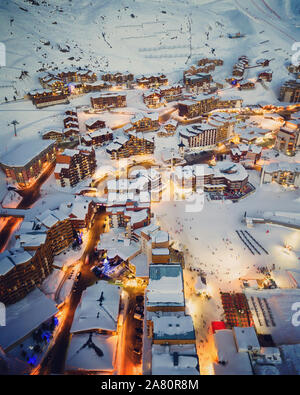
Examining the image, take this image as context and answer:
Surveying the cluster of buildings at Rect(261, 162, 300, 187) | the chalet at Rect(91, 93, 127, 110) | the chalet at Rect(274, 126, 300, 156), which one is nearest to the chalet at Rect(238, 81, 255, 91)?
the chalet at Rect(274, 126, 300, 156)

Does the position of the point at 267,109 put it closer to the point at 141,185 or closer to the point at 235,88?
the point at 235,88

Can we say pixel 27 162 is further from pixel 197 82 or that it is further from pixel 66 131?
pixel 197 82

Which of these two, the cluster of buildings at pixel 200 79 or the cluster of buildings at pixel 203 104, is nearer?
the cluster of buildings at pixel 203 104

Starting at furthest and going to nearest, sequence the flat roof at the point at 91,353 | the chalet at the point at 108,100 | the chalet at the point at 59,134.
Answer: the chalet at the point at 108,100 → the chalet at the point at 59,134 → the flat roof at the point at 91,353

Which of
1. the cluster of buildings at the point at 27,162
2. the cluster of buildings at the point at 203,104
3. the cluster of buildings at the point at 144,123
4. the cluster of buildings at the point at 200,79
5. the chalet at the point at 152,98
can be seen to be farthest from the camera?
the cluster of buildings at the point at 200,79

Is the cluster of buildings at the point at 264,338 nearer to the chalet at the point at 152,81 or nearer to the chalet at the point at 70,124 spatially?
the chalet at the point at 70,124

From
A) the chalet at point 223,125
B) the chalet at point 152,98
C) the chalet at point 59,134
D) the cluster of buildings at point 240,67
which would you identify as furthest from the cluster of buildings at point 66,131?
the cluster of buildings at point 240,67
